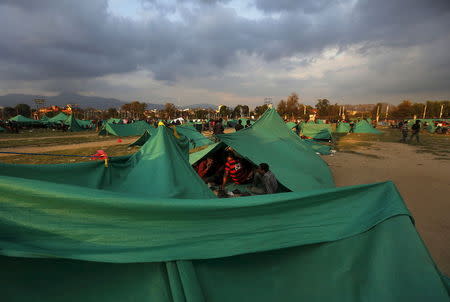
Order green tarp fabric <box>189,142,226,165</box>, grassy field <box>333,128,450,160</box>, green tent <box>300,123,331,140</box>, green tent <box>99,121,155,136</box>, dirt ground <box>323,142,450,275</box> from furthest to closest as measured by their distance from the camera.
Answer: green tent <box>99,121,155,136</box> → green tent <box>300,123,331,140</box> → grassy field <box>333,128,450,160</box> → green tarp fabric <box>189,142,226,165</box> → dirt ground <box>323,142,450,275</box>

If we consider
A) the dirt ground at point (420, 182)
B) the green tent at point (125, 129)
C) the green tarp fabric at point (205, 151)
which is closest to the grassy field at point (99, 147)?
the dirt ground at point (420, 182)

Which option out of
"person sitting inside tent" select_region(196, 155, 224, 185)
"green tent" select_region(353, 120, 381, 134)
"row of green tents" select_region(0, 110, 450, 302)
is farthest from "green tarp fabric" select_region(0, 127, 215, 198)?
"green tent" select_region(353, 120, 381, 134)

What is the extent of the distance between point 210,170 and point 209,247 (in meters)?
4.97

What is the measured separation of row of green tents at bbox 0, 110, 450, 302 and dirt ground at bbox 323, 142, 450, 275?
209 cm

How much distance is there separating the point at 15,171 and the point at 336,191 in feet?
12.0

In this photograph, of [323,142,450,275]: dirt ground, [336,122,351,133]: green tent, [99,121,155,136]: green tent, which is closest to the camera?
[323,142,450,275]: dirt ground

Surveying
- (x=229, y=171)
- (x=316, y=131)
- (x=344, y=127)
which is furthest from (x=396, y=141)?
(x=229, y=171)

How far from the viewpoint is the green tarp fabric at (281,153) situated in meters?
5.37

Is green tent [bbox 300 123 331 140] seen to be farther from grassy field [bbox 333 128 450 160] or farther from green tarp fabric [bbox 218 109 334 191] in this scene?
green tarp fabric [bbox 218 109 334 191]

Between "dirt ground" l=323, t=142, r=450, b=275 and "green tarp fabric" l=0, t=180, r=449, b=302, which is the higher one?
"green tarp fabric" l=0, t=180, r=449, b=302

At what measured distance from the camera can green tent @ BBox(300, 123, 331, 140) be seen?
16.2 m

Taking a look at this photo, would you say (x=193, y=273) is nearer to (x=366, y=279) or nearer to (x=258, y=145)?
(x=366, y=279)

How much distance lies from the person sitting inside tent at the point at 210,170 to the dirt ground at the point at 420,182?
3733 mm

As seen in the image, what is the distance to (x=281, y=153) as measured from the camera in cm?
627
